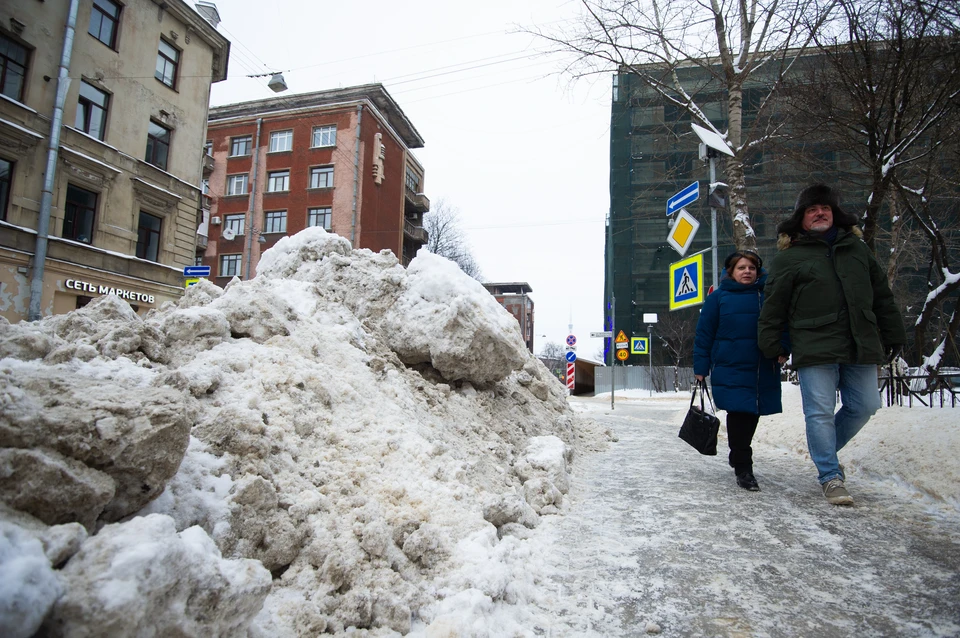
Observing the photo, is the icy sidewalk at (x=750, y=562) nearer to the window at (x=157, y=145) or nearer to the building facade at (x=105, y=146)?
the building facade at (x=105, y=146)

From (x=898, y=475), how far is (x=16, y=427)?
520 cm

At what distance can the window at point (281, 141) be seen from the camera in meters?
30.9

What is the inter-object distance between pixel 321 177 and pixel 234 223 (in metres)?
6.49

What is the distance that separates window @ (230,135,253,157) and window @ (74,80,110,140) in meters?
18.5

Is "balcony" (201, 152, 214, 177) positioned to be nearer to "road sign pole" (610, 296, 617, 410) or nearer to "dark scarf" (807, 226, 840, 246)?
"road sign pole" (610, 296, 617, 410)

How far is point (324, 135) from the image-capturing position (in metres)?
30.3

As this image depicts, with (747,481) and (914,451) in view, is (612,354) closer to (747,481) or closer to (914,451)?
(914,451)

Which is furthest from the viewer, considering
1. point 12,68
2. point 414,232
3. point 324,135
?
point 414,232

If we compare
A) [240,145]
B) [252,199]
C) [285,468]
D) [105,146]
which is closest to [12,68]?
[105,146]

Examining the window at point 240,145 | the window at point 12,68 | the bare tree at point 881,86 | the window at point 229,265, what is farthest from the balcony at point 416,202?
the bare tree at point 881,86

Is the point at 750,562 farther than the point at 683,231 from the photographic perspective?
No

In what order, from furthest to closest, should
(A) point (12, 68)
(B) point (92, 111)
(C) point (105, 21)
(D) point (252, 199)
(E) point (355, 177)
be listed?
(D) point (252, 199)
(E) point (355, 177)
(B) point (92, 111)
(C) point (105, 21)
(A) point (12, 68)

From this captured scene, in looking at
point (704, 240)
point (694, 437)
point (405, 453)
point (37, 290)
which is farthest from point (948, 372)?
point (704, 240)

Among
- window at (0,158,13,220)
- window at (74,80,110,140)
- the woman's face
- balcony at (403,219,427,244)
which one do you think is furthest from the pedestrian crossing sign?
balcony at (403,219,427,244)
